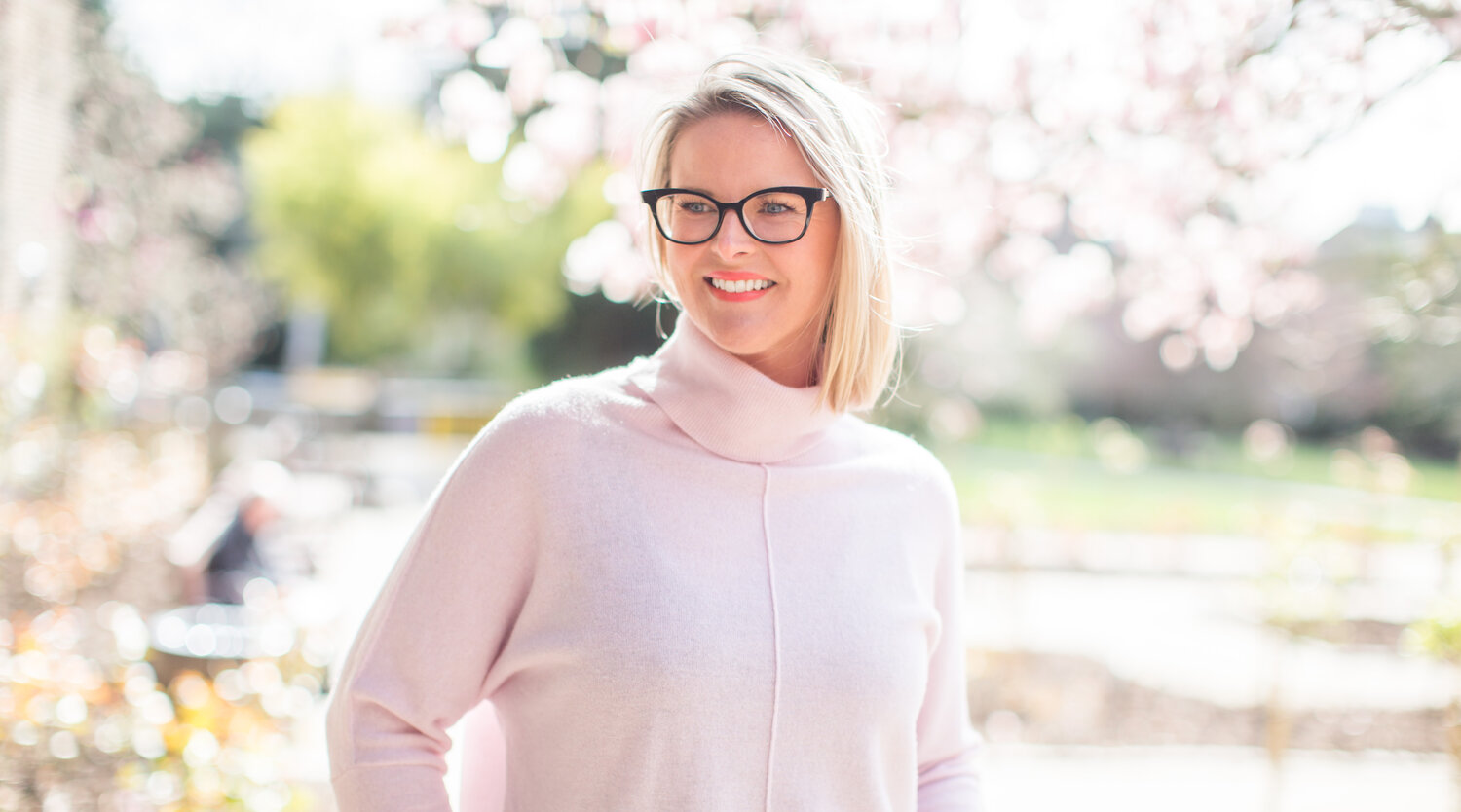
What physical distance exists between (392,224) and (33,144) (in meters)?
17.3

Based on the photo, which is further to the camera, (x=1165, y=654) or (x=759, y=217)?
(x=1165, y=654)

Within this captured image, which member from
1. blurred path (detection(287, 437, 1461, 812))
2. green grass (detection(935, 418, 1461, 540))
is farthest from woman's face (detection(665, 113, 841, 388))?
green grass (detection(935, 418, 1461, 540))

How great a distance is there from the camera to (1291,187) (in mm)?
4711

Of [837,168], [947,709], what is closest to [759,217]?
[837,168]

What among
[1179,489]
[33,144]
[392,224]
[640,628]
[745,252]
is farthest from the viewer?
[392,224]

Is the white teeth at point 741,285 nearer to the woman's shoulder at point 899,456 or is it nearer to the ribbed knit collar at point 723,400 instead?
the ribbed knit collar at point 723,400

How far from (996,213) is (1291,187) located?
1.26 m

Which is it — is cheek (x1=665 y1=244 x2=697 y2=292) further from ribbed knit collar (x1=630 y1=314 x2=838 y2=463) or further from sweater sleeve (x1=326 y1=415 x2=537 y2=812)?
sweater sleeve (x1=326 y1=415 x2=537 y2=812)

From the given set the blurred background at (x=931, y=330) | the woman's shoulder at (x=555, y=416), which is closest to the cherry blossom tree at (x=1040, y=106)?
the blurred background at (x=931, y=330)

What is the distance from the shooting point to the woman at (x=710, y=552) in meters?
1.26

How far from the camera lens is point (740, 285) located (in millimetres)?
1396

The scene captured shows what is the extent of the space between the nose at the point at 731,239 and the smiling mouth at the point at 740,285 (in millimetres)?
47

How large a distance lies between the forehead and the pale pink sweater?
0.23 m

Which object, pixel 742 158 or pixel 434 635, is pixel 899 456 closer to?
pixel 742 158
